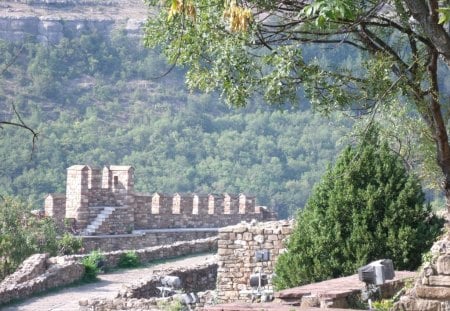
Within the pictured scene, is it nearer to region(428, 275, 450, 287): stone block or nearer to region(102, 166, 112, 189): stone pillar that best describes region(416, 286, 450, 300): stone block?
region(428, 275, 450, 287): stone block

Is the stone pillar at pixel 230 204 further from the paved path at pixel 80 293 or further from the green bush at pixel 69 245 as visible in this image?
the paved path at pixel 80 293

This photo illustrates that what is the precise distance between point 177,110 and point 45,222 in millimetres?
66501

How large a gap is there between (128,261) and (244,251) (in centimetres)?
999

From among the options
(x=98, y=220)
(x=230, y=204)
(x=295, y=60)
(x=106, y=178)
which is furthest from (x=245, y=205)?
(x=295, y=60)

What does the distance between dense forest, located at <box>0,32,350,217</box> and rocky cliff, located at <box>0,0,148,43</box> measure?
5.54 feet

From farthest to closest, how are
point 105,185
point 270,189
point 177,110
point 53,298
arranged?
point 177,110
point 270,189
point 105,185
point 53,298

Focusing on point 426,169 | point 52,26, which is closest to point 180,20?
point 426,169

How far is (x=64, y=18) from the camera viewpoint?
109875 millimetres

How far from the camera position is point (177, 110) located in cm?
9962

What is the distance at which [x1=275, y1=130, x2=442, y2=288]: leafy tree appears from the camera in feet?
59.4

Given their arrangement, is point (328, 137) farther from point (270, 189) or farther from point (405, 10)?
point (405, 10)

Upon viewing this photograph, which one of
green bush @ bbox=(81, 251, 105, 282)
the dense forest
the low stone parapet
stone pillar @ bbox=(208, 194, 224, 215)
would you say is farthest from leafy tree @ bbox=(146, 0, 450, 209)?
the dense forest

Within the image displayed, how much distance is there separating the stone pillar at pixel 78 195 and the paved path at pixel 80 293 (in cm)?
683

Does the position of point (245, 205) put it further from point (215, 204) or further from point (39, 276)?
point (39, 276)
